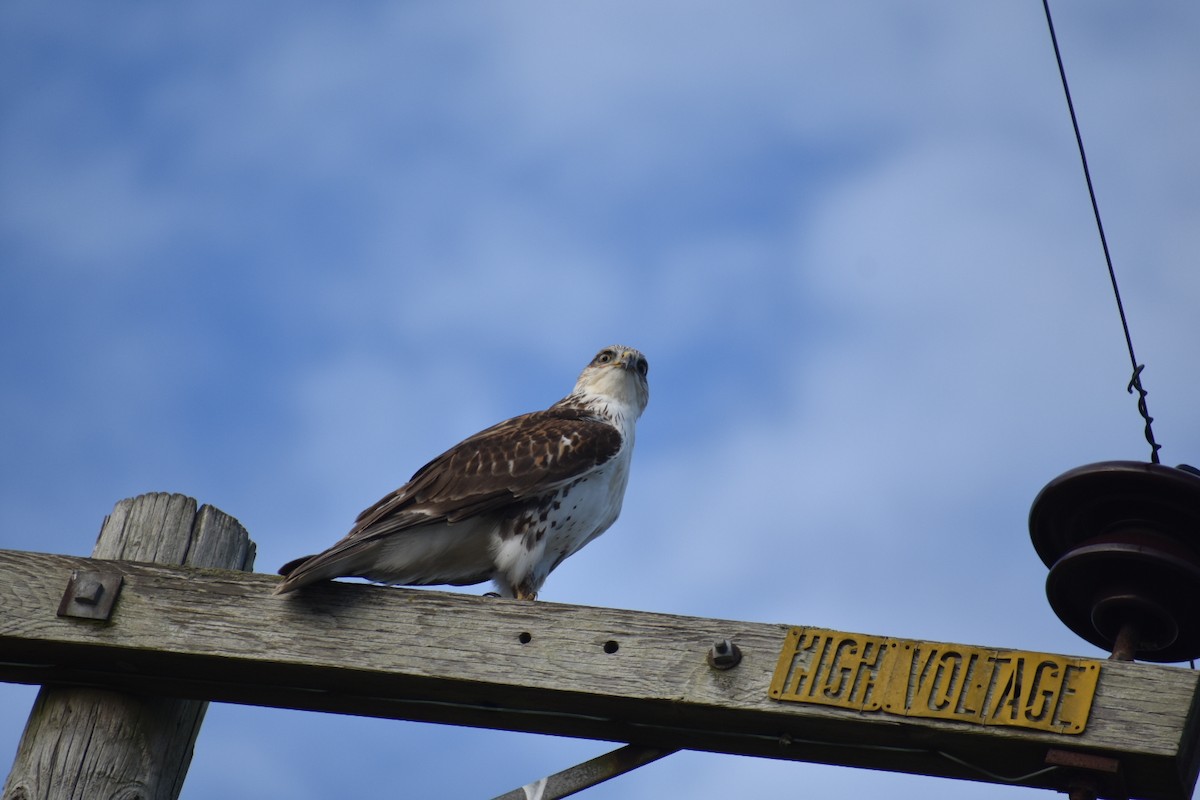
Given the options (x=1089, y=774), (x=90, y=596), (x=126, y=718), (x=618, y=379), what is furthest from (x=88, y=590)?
(x=618, y=379)

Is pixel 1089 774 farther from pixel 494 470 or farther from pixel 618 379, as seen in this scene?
pixel 618 379

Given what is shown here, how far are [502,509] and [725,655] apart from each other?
170 cm

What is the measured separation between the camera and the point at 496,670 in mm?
3459

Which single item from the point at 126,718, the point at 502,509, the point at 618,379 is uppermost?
the point at 618,379

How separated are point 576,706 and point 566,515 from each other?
1.68 meters

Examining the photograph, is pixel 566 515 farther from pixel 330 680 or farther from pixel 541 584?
pixel 330 680

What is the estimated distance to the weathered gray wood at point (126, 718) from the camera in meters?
3.47

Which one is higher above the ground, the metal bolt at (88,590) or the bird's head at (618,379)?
the bird's head at (618,379)

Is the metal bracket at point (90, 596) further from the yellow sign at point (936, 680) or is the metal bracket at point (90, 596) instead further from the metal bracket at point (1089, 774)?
the metal bracket at point (1089, 774)

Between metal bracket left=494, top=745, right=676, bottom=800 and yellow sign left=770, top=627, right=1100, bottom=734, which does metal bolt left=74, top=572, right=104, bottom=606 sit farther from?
yellow sign left=770, top=627, right=1100, bottom=734

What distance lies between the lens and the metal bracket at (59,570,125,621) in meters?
3.61

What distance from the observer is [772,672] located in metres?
3.35

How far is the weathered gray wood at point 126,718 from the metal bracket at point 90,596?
22 millimetres

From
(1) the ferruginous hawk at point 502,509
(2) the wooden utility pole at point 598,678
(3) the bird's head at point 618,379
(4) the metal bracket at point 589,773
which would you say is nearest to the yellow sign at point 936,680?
(2) the wooden utility pole at point 598,678
